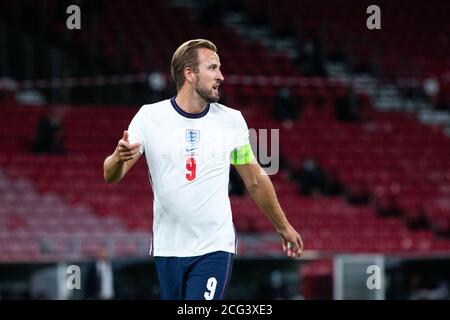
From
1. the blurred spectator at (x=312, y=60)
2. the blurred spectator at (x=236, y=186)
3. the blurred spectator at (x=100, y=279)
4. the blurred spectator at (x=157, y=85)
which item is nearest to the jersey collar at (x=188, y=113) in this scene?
the blurred spectator at (x=100, y=279)

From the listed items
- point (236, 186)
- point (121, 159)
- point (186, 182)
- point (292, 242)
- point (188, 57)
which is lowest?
point (236, 186)

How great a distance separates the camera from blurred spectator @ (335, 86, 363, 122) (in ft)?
77.2

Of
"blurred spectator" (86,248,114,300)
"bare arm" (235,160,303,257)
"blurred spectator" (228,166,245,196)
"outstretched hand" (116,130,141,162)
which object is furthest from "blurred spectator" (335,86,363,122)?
"outstretched hand" (116,130,141,162)

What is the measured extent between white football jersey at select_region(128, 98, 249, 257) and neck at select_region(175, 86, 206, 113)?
5 centimetres

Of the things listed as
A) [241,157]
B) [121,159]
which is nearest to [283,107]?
[241,157]

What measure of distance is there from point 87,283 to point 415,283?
4262 mm

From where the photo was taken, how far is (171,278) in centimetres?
669

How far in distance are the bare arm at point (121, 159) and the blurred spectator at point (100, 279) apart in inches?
346

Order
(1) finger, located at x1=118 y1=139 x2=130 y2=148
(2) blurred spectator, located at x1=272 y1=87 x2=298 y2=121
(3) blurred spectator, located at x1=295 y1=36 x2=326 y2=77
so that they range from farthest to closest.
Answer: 1. (3) blurred spectator, located at x1=295 y1=36 x2=326 y2=77
2. (2) blurred spectator, located at x1=272 y1=87 x2=298 y2=121
3. (1) finger, located at x1=118 y1=139 x2=130 y2=148

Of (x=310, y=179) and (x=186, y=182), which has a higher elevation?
(x=186, y=182)

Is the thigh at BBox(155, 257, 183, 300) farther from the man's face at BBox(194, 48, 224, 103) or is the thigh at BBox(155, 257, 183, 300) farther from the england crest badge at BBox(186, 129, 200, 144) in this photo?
the man's face at BBox(194, 48, 224, 103)

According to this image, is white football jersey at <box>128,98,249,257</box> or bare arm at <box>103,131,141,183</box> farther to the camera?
white football jersey at <box>128,98,249,257</box>

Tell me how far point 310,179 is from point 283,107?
1842mm

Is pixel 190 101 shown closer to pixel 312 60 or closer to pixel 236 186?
pixel 236 186
